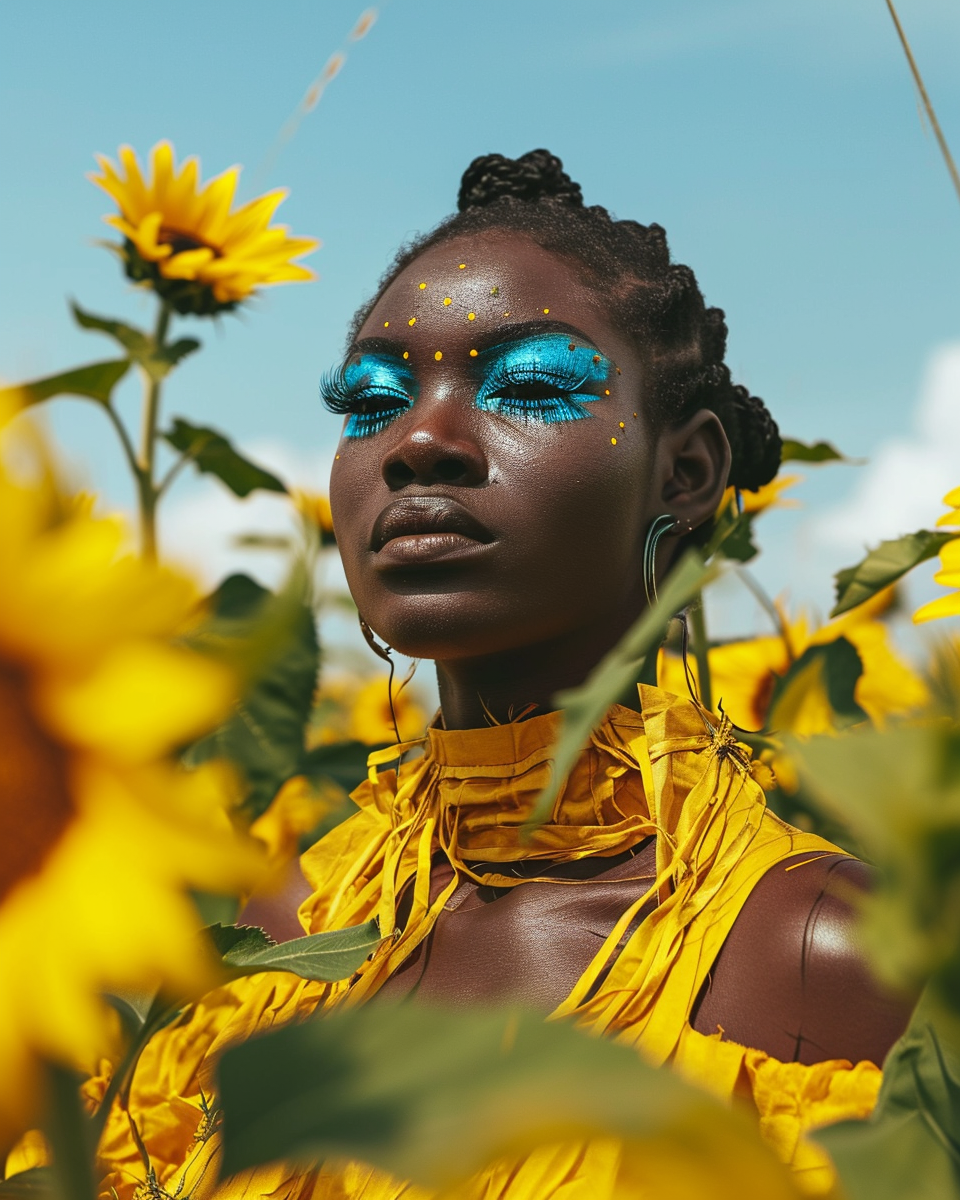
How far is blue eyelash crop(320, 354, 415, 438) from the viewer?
50.4 inches

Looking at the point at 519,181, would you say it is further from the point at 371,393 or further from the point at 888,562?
the point at 888,562

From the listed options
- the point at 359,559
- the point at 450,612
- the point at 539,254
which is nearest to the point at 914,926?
the point at 450,612

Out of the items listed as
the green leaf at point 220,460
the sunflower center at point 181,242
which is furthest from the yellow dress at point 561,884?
the sunflower center at point 181,242

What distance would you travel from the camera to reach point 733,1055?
0.93 meters

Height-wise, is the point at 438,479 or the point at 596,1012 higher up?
the point at 438,479

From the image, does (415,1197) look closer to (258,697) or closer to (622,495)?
(622,495)

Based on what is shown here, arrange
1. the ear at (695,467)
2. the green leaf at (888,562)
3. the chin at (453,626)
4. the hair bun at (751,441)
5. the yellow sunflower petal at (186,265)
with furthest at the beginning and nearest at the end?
1. the yellow sunflower petal at (186,265)
2. the hair bun at (751,441)
3. the green leaf at (888,562)
4. the ear at (695,467)
5. the chin at (453,626)

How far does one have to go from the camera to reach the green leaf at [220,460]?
2082 millimetres

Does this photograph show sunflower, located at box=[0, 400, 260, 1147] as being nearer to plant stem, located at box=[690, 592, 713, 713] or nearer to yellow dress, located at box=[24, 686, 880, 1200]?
yellow dress, located at box=[24, 686, 880, 1200]

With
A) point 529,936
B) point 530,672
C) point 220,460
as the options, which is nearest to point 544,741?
point 530,672

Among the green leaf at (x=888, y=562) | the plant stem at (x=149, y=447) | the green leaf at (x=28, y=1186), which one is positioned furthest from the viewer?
the plant stem at (x=149, y=447)

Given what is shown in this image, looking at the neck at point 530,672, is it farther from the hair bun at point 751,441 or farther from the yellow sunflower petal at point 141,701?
the yellow sunflower petal at point 141,701

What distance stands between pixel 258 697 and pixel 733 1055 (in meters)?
1.05

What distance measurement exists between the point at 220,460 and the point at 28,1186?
1.62 m
